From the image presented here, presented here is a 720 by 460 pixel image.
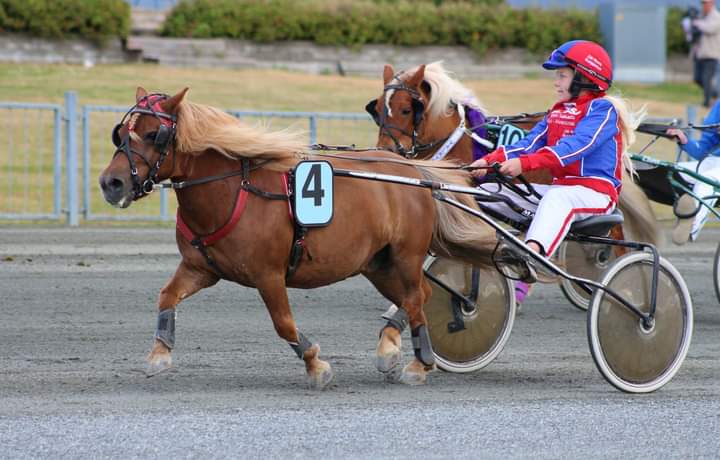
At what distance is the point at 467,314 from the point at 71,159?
6405mm

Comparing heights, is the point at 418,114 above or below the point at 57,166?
above

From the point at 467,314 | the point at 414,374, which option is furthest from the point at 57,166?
the point at 414,374

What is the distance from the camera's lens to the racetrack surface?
4551 millimetres

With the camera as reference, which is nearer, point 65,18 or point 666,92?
point 65,18

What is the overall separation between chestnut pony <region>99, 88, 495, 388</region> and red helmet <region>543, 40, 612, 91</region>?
97 centimetres

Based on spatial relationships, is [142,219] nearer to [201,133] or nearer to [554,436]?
[201,133]

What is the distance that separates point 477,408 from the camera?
17.0 ft

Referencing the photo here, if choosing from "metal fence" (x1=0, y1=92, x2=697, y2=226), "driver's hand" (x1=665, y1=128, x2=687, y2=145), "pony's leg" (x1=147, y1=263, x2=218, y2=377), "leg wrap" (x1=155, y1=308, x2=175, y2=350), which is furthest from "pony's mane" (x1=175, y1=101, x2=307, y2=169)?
"metal fence" (x1=0, y1=92, x2=697, y2=226)

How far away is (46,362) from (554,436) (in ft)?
8.62

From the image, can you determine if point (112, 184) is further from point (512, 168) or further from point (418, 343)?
point (512, 168)

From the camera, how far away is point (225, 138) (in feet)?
17.3

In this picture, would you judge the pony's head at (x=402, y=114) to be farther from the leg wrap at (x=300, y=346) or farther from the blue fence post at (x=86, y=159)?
the blue fence post at (x=86, y=159)

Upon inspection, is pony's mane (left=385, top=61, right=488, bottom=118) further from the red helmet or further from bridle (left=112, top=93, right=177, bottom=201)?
bridle (left=112, top=93, right=177, bottom=201)

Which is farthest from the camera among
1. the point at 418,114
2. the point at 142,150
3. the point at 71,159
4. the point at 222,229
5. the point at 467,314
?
the point at 71,159
